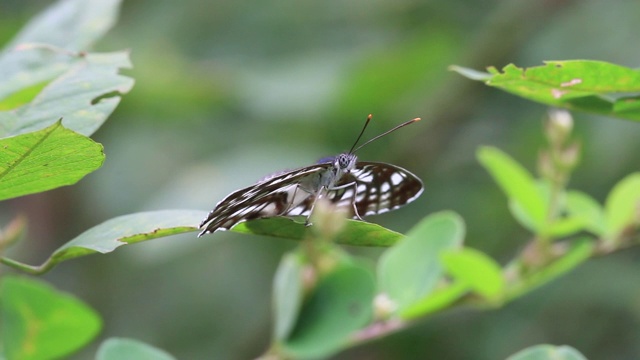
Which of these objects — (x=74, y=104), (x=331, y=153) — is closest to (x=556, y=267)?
(x=74, y=104)

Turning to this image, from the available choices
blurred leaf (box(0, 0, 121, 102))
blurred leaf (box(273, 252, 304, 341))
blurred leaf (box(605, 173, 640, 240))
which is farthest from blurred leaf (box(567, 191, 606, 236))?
blurred leaf (box(0, 0, 121, 102))

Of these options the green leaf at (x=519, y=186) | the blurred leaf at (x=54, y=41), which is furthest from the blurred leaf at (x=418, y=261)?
the blurred leaf at (x=54, y=41)

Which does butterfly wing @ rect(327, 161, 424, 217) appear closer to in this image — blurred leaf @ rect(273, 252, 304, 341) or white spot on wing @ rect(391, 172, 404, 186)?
white spot on wing @ rect(391, 172, 404, 186)

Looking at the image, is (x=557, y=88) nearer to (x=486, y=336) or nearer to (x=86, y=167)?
(x=86, y=167)

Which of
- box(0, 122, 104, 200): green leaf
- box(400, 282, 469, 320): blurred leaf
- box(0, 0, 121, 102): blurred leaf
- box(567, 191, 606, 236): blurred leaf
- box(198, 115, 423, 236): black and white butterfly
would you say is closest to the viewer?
box(0, 122, 104, 200): green leaf

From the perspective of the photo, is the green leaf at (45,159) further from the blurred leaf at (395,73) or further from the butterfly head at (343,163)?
the blurred leaf at (395,73)
